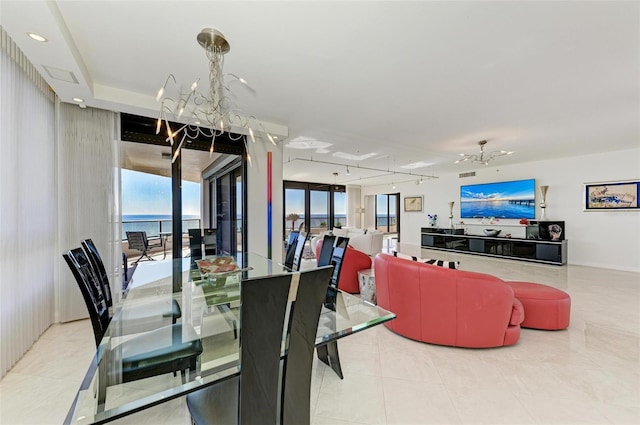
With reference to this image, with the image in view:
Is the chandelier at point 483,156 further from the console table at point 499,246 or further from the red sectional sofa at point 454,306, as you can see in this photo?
the red sectional sofa at point 454,306

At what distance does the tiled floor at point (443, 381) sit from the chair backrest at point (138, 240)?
176 centimetres

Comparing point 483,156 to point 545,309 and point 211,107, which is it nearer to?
point 545,309

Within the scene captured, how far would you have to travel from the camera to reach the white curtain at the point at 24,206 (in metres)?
2.24

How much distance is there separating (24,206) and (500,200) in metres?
9.42

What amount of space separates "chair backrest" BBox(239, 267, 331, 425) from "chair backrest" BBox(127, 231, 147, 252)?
14.7 ft

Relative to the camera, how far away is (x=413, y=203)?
33.8ft

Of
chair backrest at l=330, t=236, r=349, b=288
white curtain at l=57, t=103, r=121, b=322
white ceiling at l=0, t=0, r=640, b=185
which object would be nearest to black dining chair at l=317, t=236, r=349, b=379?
chair backrest at l=330, t=236, r=349, b=288

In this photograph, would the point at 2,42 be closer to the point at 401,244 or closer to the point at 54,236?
the point at 54,236

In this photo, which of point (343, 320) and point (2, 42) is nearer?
point (343, 320)

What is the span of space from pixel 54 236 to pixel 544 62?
214 inches

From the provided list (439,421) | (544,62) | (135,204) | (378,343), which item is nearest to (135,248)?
(135,204)

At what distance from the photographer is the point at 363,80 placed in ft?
9.01

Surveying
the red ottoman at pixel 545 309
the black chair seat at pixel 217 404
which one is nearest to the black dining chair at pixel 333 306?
the black chair seat at pixel 217 404

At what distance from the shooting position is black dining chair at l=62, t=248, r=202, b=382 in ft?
4.80
